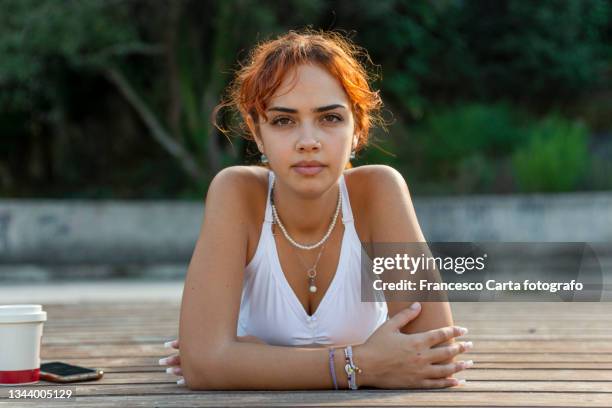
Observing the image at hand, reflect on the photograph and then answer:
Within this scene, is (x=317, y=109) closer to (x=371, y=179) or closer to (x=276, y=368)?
(x=371, y=179)

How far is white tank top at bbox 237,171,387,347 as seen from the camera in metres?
2.99

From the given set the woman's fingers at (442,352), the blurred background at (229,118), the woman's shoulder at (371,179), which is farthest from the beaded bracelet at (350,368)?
the blurred background at (229,118)

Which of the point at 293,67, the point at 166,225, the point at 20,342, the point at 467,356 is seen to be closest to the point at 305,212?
the point at 293,67

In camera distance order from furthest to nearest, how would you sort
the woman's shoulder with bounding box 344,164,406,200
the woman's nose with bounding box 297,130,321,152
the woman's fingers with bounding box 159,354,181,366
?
the woman's shoulder with bounding box 344,164,406,200, the woman's fingers with bounding box 159,354,181,366, the woman's nose with bounding box 297,130,321,152

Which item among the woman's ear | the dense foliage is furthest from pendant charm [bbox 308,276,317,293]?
the dense foliage

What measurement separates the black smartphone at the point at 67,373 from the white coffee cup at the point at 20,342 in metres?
0.06

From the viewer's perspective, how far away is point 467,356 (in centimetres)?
341

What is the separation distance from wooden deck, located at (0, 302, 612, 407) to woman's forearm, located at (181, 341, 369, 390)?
39 mm

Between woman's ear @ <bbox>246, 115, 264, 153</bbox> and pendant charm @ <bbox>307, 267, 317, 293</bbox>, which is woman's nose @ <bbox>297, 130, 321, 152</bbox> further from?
pendant charm @ <bbox>307, 267, 317, 293</bbox>

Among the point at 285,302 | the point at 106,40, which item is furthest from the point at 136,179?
the point at 285,302

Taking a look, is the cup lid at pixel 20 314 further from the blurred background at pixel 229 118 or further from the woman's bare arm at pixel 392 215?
the blurred background at pixel 229 118

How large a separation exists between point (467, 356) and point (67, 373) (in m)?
1.47

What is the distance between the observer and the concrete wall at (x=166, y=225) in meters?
11.8

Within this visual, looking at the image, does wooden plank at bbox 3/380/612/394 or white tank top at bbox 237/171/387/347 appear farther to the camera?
white tank top at bbox 237/171/387/347
